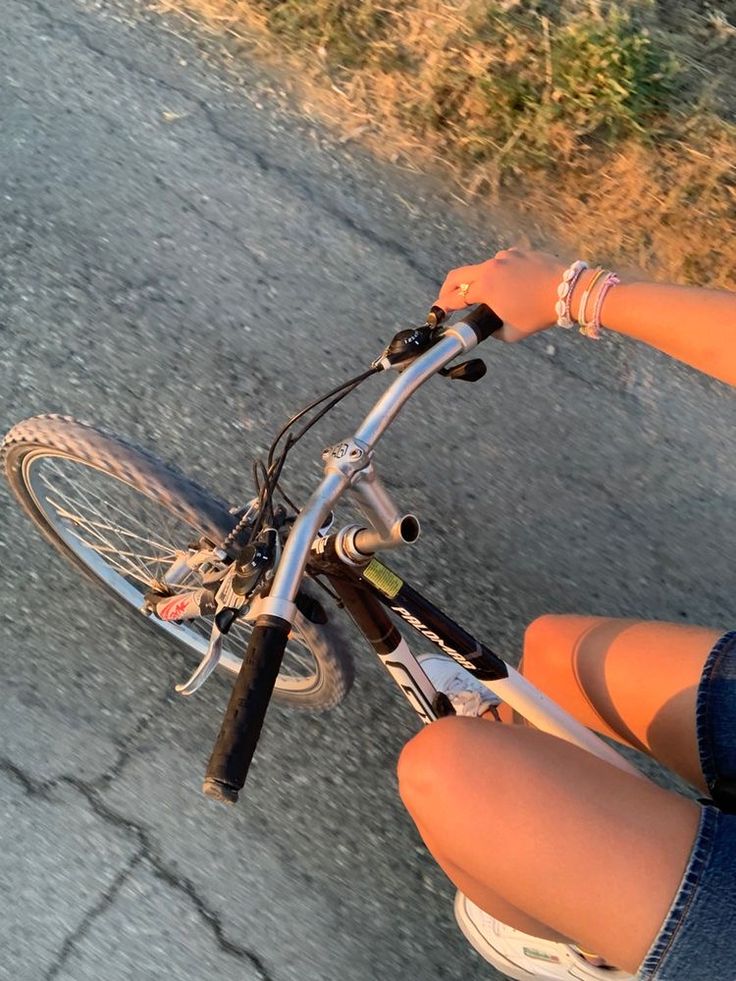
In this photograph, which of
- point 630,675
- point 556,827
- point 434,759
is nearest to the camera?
point 556,827

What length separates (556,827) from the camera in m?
1.43

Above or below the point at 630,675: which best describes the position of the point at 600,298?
above

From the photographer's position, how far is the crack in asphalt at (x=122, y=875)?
6.75 ft

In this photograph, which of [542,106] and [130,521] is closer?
[130,521]

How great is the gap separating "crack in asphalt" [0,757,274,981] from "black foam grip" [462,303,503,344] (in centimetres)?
144

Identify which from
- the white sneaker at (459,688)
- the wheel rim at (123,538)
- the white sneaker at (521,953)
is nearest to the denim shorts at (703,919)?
the white sneaker at (521,953)

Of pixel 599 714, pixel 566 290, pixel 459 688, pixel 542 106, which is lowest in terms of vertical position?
pixel 459 688

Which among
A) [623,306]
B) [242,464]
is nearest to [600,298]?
[623,306]

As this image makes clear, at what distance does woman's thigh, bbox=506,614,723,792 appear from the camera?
5.96ft

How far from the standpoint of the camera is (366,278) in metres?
3.09

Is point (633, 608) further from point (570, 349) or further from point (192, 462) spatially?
point (192, 462)

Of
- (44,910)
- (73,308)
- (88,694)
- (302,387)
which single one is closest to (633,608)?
(302,387)

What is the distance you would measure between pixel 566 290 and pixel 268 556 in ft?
2.40

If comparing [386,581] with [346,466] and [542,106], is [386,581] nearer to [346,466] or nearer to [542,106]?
[346,466]
